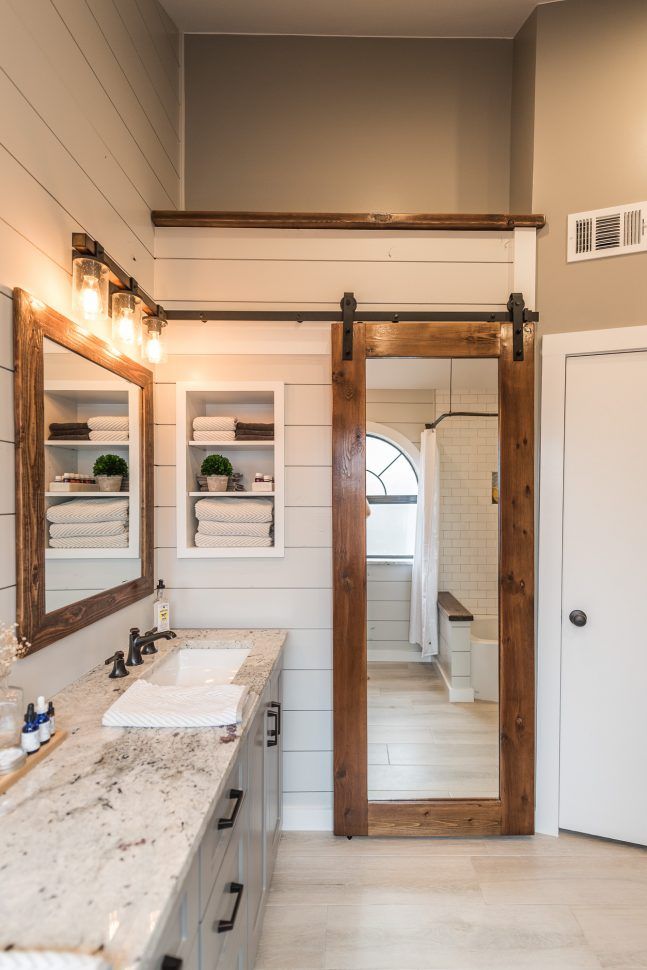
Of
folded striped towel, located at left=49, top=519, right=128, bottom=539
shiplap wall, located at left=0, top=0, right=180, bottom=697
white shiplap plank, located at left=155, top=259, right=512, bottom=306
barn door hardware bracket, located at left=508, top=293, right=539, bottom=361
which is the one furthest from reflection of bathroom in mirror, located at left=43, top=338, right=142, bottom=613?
barn door hardware bracket, located at left=508, top=293, right=539, bottom=361

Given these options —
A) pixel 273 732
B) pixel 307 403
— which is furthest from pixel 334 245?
pixel 273 732

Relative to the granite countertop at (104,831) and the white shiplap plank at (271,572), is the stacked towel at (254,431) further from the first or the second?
the granite countertop at (104,831)

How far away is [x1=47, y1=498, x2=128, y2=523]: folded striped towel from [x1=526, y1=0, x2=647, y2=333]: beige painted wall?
1941 mm

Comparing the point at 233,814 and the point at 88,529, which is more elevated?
the point at 88,529

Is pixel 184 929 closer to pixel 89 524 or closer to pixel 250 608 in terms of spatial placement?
pixel 89 524

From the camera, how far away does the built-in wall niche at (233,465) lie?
2123 mm

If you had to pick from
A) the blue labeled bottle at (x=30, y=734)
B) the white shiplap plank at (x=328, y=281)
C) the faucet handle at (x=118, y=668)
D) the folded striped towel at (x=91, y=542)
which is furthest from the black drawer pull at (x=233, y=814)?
the white shiplap plank at (x=328, y=281)

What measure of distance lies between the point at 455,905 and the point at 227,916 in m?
1.09

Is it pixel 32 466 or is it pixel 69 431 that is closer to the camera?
pixel 32 466

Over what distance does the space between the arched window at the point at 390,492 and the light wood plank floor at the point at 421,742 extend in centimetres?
57

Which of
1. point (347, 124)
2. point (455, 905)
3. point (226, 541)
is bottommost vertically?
point (455, 905)

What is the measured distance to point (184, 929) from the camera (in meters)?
0.84

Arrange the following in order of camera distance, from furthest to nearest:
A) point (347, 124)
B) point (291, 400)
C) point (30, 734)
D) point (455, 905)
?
1. point (347, 124)
2. point (291, 400)
3. point (455, 905)
4. point (30, 734)

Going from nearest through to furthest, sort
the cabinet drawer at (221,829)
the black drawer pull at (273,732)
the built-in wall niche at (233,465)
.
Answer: the cabinet drawer at (221,829), the black drawer pull at (273,732), the built-in wall niche at (233,465)
